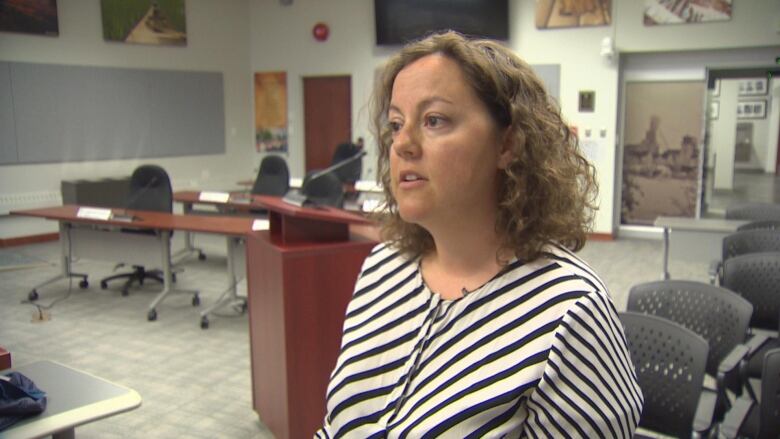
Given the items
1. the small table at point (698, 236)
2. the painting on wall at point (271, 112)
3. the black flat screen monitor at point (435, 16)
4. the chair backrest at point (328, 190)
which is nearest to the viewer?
the small table at point (698, 236)

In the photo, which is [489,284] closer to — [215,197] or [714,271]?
[714,271]

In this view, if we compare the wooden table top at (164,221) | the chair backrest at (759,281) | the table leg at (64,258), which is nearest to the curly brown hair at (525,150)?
the chair backrest at (759,281)

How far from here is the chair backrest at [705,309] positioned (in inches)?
93.0

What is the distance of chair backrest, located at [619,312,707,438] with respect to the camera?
1968mm

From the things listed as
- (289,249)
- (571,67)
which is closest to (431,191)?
(289,249)

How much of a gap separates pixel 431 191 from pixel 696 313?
184 cm

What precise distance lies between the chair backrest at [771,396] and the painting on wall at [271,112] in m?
8.25

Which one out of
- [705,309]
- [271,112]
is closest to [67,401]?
[705,309]

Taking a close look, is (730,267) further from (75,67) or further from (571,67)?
(75,67)

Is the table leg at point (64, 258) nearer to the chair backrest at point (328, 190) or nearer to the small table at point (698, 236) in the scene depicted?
the chair backrest at point (328, 190)

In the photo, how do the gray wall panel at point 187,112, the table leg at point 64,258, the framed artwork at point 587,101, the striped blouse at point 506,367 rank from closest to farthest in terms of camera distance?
the striped blouse at point 506,367
the table leg at point 64,258
the framed artwork at point 587,101
the gray wall panel at point 187,112

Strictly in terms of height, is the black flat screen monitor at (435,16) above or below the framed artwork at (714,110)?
above

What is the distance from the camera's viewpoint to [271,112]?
9500 mm

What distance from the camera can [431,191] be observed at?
3.53ft
